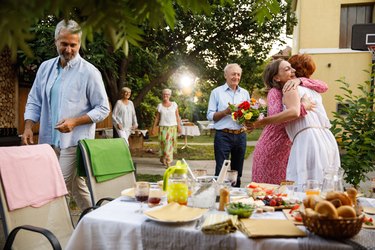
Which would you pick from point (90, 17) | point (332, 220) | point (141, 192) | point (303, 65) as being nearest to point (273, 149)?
point (303, 65)

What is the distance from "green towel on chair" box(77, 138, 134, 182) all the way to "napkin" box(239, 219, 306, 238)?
146 centimetres

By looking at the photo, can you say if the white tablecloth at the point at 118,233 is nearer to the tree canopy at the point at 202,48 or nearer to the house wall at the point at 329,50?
the tree canopy at the point at 202,48

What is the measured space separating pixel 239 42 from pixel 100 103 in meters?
8.09

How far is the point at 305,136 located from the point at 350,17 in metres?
10.4

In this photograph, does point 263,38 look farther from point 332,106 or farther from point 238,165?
point 238,165

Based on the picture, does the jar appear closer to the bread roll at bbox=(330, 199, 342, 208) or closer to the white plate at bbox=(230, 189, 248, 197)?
the white plate at bbox=(230, 189, 248, 197)

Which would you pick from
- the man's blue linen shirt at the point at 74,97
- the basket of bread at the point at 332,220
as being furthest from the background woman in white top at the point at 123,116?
the basket of bread at the point at 332,220

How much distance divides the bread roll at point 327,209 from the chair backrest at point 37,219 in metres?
1.69

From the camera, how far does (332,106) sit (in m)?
11.9

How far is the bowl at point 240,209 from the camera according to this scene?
1968mm

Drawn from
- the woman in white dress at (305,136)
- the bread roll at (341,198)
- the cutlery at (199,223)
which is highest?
the woman in white dress at (305,136)

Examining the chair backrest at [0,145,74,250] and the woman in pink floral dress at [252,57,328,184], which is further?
the woman in pink floral dress at [252,57,328,184]

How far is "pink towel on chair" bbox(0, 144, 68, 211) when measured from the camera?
2219 millimetres

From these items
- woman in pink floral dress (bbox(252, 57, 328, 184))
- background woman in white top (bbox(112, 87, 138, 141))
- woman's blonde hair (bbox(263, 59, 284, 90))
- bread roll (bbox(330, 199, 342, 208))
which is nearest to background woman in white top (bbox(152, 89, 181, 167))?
background woman in white top (bbox(112, 87, 138, 141))
